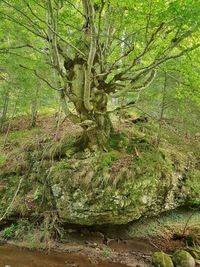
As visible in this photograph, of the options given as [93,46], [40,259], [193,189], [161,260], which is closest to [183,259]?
[161,260]

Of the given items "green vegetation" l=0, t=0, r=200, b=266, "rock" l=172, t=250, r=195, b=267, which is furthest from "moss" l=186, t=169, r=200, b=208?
"rock" l=172, t=250, r=195, b=267

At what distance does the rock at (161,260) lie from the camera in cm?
648

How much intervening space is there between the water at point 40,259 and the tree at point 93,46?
115 inches

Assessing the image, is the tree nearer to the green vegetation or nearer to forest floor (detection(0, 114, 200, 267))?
the green vegetation

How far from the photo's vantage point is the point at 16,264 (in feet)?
20.1

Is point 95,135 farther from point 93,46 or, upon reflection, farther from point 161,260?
point 161,260

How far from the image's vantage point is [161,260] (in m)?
6.55

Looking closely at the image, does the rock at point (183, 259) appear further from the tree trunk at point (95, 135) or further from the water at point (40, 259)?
the tree trunk at point (95, 135)

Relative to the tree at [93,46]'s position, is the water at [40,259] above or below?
below

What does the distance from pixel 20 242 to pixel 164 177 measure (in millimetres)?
4308

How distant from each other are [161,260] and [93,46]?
5.02 metres

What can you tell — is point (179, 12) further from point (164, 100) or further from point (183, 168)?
point (183, 168)

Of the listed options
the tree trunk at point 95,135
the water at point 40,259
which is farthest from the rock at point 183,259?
the tree trunk at point 95,135

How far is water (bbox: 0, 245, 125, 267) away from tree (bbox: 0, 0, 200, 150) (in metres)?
2.93
